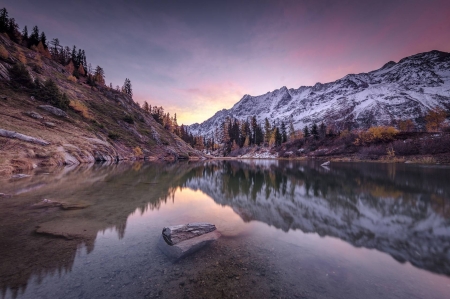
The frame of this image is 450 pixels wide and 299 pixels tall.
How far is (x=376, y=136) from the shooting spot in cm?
7450

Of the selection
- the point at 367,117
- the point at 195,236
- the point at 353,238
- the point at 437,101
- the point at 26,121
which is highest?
the point at 437,101

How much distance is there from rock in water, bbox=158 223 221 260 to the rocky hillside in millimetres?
26219

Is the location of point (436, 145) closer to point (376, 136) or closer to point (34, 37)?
point (376, 136)

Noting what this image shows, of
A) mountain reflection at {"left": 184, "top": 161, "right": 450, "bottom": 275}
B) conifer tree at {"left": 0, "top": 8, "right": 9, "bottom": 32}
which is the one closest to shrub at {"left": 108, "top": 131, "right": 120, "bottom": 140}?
mountain reflection at {"left": 184, "top": 161, "right": 450, "bottom": 275}

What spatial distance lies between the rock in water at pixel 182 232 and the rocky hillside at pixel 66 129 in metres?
26.1

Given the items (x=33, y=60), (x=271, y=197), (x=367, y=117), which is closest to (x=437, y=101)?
(x=367, y=117)

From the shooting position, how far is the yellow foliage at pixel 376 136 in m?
73.1

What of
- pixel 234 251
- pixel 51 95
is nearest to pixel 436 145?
pixel 234 251

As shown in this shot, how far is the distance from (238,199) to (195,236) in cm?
819

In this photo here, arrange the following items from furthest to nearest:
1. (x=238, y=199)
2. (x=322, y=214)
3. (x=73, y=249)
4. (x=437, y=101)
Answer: (x=437, y=101), (x=238, y=199), (x=322, y=214), (x=73, y=249)

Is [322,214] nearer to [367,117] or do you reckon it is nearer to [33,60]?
[33,60]

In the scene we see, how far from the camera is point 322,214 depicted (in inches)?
460

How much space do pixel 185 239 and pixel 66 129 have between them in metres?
47.5

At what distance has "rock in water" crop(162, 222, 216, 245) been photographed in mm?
7164
